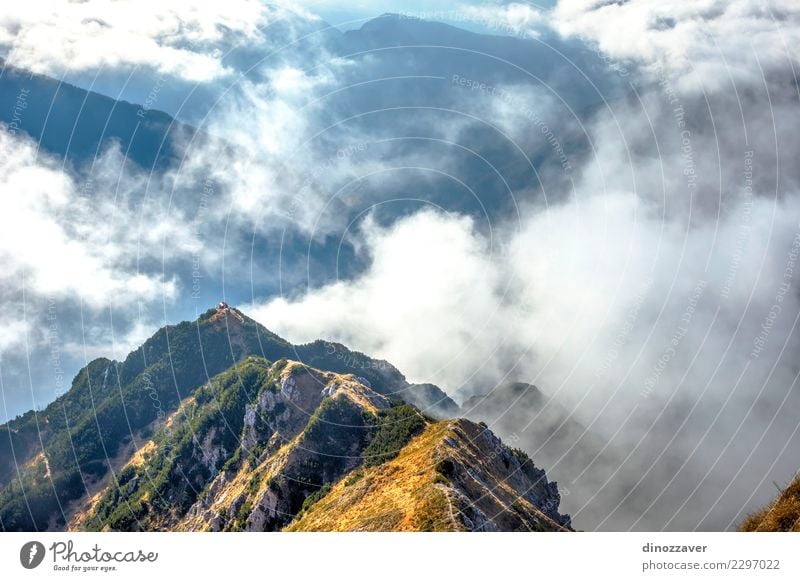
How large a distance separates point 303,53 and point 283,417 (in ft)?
294

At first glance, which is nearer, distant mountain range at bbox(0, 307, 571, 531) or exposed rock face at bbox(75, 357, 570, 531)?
exposed rock face at bbox(75, 357, 570, 531)

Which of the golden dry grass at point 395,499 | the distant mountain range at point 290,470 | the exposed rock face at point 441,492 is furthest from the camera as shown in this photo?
the distant mountain range at point 290,470

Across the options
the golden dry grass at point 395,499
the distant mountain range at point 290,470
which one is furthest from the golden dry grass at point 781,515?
the distant mountain range at point 290,470

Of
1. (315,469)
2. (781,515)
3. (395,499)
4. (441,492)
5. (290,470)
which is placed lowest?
(290,470)

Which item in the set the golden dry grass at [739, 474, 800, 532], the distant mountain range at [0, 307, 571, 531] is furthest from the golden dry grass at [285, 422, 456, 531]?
the golden dry grass at [739, 474, 800, 532]

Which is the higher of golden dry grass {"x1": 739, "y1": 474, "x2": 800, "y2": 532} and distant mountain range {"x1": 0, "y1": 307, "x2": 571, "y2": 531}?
golden dry grass {"x1": 739, "y1": 474, "x2": 800, "y2": 532}

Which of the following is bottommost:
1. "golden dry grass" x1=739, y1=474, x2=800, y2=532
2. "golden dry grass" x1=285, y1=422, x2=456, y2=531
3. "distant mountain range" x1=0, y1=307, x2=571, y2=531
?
"distant mountain range" x1=0, y1=307, x2=571, y2=531

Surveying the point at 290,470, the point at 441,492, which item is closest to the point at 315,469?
the point at 290,470

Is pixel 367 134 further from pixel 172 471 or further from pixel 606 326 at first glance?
pixel 172 471

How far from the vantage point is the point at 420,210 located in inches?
5453

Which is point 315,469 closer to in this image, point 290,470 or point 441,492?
point 290,470

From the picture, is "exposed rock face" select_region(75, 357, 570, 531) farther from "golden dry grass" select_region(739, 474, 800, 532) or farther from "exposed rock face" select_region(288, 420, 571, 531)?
"golden dry grass" select_region(739, 474, 800, 532)

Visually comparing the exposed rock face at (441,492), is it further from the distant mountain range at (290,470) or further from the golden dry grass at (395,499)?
the distant mountain range at (290,470)

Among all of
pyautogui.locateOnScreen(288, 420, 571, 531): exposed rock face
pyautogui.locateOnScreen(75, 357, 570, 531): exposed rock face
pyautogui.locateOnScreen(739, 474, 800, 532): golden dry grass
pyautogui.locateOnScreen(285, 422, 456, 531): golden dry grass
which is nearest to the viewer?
pyautogui.locateOnScreen(739, 474, 800, 532): golden dry grass
